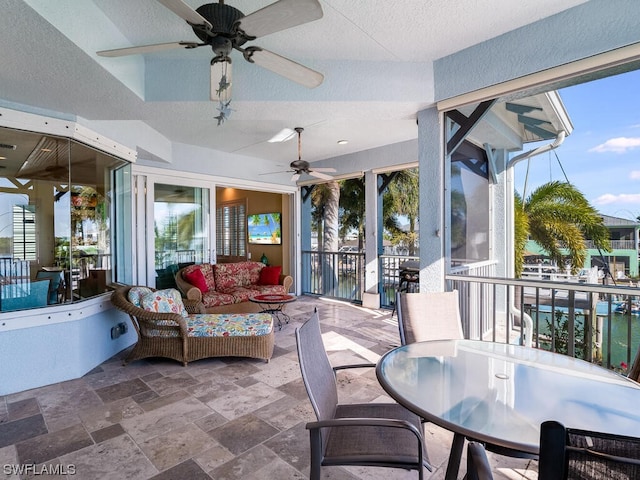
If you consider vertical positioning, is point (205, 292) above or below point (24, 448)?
above

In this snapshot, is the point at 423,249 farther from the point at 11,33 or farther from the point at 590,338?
the point at 11,33

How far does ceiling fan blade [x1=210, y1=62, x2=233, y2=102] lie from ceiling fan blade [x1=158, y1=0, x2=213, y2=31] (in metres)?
0.37

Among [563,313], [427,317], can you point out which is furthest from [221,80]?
[563,313]

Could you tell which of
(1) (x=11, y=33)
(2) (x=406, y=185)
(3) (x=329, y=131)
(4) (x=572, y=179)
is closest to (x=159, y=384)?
(1) (x=11, y=33)

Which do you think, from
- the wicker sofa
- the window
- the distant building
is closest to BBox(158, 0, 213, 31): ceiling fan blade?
the distant building

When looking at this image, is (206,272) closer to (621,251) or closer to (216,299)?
(216,299)

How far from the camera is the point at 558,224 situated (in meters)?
5.08

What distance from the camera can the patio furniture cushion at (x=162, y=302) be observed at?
3.41 metres

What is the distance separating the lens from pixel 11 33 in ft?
6.55

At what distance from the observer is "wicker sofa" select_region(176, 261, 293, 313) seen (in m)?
5.05

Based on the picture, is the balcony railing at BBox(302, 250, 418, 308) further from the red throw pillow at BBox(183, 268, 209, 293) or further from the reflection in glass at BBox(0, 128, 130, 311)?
the reflection in glass at BBox(0, 128, 130, 311)

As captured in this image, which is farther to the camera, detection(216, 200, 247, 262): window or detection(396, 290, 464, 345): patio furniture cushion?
detection(216, 200, 247, 262): window

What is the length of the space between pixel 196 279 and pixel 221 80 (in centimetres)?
361

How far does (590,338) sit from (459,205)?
6.29 feet
